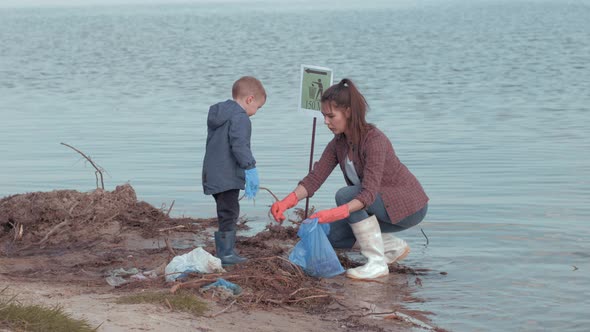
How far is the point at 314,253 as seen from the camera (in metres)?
7.42

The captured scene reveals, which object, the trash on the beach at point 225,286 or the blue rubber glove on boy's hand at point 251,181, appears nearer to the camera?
the trash on the beach at point 225,286

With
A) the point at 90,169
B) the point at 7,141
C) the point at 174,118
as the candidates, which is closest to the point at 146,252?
the point at 90,169

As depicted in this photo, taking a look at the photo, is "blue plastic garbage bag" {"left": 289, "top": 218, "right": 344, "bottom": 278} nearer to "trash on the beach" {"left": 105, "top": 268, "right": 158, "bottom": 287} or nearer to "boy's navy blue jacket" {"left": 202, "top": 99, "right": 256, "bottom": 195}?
"boy's navy blue jacket" {"left": 202, "top": 99, "right": 256, "bottom": 195}

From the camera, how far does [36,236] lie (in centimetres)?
866

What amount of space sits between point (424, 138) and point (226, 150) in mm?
8663

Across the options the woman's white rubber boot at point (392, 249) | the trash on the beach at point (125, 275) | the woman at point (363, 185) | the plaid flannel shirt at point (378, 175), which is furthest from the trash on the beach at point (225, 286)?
the woman's white rubber boot at point (392, 249)

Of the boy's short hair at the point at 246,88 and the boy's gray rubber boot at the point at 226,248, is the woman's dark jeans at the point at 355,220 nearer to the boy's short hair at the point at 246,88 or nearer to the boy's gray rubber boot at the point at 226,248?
the boy's gray rubber boot at the point at 226,248

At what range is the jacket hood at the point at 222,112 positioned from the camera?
24.3 ft

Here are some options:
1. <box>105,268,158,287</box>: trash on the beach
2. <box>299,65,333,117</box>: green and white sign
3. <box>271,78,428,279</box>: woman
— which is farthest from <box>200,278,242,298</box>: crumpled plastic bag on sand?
<box>299,65,333,117</box>: green and white sign

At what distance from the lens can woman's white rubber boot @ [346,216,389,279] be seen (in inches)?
298

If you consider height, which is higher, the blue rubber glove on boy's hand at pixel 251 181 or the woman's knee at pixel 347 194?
the blue rubber glove on boy's hand at pixel 251 181

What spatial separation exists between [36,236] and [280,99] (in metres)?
13.6

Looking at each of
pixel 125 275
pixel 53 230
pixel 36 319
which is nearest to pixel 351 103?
pixel 125 275

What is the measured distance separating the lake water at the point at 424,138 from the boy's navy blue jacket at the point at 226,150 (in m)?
1.50
